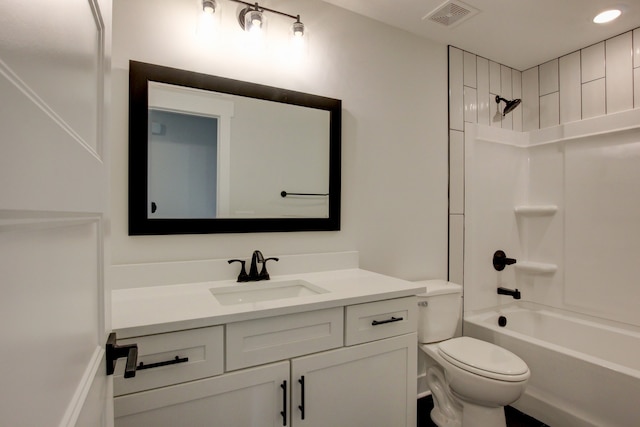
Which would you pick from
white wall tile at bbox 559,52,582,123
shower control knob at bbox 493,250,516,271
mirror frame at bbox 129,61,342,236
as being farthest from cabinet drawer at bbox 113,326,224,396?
white wall tile at bbox 559,52,582,123

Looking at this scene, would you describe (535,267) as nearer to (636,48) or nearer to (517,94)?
(517,94)

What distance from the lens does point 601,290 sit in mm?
2170

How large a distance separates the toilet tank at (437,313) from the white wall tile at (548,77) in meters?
1.83

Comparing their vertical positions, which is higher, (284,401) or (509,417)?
(284,401)

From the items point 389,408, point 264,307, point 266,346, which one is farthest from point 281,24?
point 389,408

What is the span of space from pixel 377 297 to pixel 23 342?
122 cm

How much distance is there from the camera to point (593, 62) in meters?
2.27

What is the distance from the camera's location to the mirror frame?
53.8 inches

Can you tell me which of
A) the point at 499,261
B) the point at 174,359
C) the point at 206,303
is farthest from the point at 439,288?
the point at 174,359

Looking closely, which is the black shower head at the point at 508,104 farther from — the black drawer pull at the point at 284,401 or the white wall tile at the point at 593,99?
the black drawer pull at the point at 284,401

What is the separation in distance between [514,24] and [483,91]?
0.50 metres

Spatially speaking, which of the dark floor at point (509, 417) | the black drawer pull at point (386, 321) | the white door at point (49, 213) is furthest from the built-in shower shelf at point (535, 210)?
the white door at point (49, 213)

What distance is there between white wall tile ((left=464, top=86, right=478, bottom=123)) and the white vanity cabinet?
1.58 m

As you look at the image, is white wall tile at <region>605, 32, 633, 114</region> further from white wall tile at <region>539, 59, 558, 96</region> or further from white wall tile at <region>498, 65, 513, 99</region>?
white wall tile at <region>498, 65, 513, 99</region>
